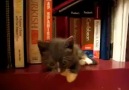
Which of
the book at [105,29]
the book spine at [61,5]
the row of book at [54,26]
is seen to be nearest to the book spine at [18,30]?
the row of book at [54,26]

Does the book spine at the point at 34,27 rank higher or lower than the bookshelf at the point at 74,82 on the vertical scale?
higher

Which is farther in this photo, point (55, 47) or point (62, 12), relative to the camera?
point (62, 12)

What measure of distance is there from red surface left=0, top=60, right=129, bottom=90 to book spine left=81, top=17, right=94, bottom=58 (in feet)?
0.33

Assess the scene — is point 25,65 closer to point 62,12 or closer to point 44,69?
point 44,69

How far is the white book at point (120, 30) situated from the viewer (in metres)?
0.80

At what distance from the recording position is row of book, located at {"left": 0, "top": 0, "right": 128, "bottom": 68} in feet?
2.34

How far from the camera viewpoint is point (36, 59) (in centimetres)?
79

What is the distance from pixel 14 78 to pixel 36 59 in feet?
0.48

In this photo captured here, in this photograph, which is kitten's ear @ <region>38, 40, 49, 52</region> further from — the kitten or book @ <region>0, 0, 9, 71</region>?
book @ <region>0, 0, 9, 71</region>

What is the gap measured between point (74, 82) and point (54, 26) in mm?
229

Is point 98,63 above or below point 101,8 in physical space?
below

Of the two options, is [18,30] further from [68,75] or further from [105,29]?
[105,29]

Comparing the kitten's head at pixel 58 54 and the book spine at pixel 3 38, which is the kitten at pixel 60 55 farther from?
the book spine at pixel 3 38

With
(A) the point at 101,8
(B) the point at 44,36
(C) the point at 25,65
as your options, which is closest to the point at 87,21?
(A) the point at 101,8
